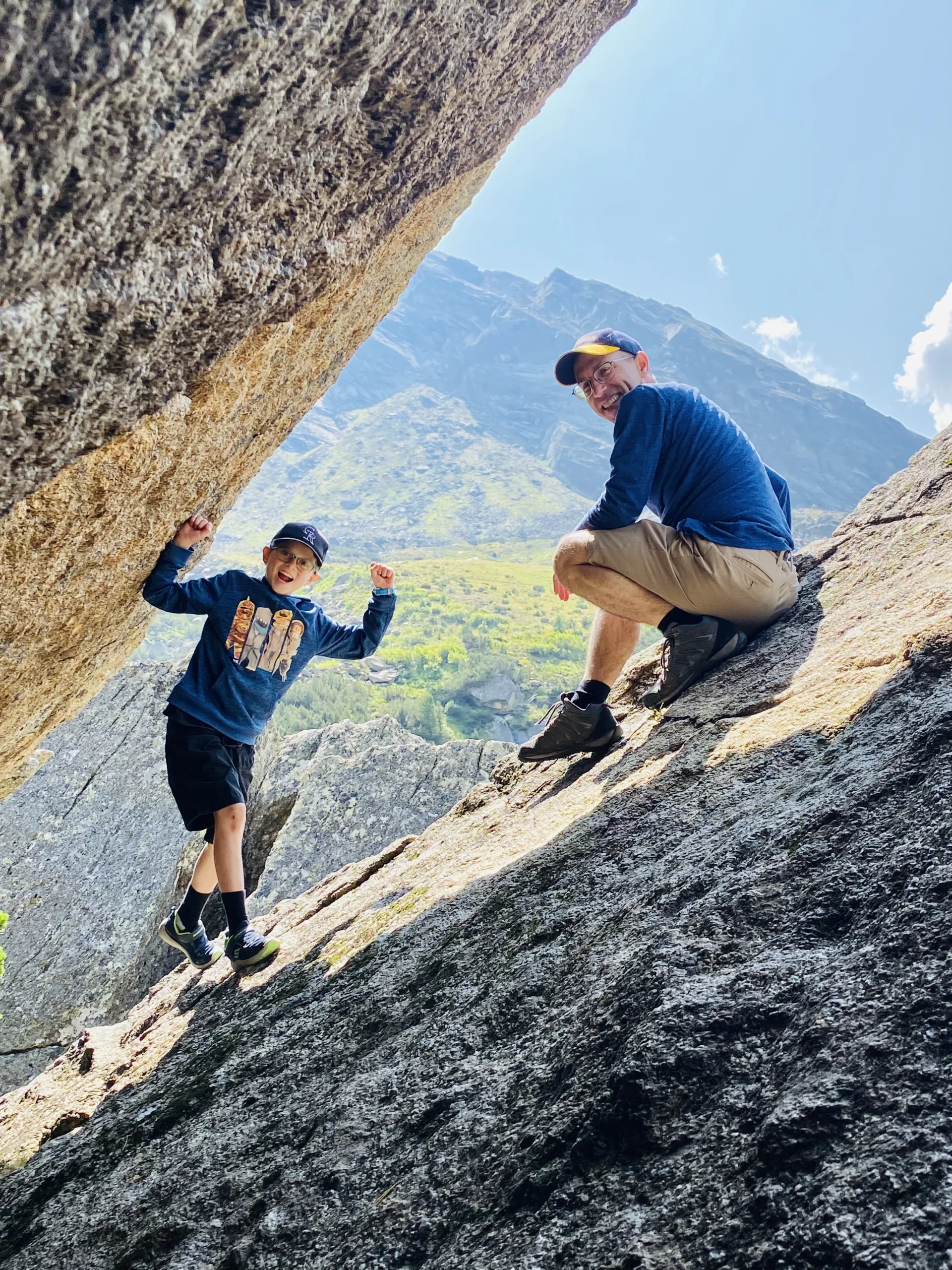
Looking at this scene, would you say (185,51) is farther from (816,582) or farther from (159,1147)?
(816,582)

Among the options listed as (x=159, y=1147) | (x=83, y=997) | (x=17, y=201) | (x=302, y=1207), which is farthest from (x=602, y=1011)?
(x=83, y=997)

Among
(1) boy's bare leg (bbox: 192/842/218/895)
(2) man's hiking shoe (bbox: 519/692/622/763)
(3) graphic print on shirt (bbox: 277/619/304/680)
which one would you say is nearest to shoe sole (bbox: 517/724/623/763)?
(2) man's hiking shoe (bbox: 519/692/622/763)

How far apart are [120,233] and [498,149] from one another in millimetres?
5805

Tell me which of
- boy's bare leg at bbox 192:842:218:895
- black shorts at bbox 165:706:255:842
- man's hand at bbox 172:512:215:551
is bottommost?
boy's bare leg at bbox 192:842:218:895

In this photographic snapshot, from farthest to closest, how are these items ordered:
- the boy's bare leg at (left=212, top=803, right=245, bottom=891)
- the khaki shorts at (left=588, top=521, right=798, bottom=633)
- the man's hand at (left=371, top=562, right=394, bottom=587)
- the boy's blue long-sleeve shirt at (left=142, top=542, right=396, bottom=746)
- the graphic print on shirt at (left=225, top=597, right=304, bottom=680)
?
1. the man's hand at (left=371, top=562, right=394, bottom=587)
2. the graphic print on shirt at (left=225, top=597, right=304, bottom=680)
3. the boy's blue long-sleeve shirt at (left=142, top=542, right=396, bottom=746)
4. the khaki shorts at (left=588, top=521, right=798, bottom=633)
5. the boy's bare leg at (left=212, top=803, right=245, bottom=891)

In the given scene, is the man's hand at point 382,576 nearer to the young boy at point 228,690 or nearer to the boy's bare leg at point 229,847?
the young boy at point 228,690

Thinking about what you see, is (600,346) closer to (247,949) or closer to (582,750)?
(582,750)

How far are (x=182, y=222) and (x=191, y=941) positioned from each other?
22.7 ft

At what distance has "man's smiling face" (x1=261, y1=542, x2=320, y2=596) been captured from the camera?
794 centimetres

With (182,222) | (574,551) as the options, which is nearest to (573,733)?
(574,551)

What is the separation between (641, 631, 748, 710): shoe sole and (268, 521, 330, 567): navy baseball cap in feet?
12.4

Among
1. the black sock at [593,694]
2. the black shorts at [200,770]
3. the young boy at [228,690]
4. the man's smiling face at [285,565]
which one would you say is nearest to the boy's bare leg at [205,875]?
the young boy at [228,690]

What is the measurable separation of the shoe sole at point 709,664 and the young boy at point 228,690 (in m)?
3.11

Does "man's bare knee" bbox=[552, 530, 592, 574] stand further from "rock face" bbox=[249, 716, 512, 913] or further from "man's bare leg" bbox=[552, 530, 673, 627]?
"rock face" bbox=[249, 716, 512, 913]
